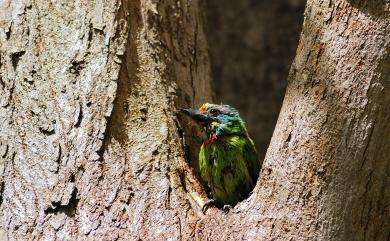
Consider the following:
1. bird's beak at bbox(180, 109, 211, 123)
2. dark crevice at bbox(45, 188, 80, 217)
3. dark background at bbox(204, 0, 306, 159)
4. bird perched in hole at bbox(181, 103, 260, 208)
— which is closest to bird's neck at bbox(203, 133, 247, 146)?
bird perched in hole at bbox(181, 103, 260, 208)

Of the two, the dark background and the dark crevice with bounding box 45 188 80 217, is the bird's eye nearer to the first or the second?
the dark crevice with bounding box 45 188 80 217

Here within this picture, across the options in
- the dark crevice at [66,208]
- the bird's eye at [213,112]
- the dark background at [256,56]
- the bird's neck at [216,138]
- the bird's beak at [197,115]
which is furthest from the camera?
the dark background at [256,56]

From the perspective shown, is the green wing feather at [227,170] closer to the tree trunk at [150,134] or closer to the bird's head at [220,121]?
the bird's head at [220,121]

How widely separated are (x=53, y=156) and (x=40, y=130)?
20 centimetres

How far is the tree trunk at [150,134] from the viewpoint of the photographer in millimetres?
3303

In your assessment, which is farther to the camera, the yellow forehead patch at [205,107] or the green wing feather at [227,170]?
the yellow forehead patch at [205,107]

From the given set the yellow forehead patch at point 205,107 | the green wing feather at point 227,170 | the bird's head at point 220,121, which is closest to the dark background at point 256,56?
the bird's head at point 220,121

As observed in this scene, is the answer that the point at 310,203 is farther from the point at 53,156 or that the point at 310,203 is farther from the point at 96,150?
the point at 53,156

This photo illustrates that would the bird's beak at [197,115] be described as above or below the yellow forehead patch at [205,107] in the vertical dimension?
below

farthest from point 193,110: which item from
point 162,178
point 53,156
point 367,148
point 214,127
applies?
point 367,148

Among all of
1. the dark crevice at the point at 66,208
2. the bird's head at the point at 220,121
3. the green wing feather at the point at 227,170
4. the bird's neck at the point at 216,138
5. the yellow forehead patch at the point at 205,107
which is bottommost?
the dark crevice at the point at 66,208

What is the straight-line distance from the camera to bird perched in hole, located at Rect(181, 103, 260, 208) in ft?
15.1

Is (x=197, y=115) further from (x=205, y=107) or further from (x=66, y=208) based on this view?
(x=66, y=208)

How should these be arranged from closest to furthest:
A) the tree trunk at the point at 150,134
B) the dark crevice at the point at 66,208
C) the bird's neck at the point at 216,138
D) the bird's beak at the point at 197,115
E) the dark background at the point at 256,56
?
the tree trunk at the point at 150,134 → the dark crevice at the point at 66,208 → the bird's beak at the point at 197,115 → the bird's neck at the point at 216,138 → the dark background at the point at 256,56
